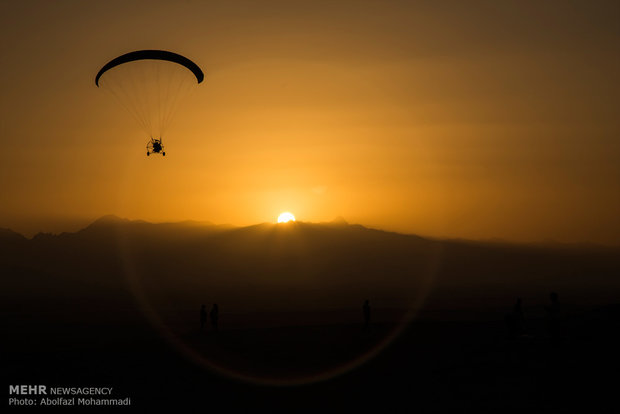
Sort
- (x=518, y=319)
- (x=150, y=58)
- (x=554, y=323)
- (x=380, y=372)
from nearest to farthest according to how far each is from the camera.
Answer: (x=380, y=372)
(x=554, y=323)
(x=518, y=319)
(x=150, y=58)

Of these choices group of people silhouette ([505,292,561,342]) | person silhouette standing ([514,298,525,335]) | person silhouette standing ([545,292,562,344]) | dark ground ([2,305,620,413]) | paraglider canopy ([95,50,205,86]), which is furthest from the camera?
paraglider canopy ([95,50,205,86])

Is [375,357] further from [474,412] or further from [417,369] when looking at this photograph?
[474,412]

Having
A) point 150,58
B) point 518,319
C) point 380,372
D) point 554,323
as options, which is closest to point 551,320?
point 554,323

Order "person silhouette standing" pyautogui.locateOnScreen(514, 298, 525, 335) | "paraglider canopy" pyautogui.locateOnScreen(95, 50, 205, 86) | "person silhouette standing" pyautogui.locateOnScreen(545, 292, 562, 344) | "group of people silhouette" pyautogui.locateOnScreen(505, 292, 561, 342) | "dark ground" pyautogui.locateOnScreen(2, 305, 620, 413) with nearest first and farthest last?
"dark ground" pyautogui.locateOnScreen(2, 305, 620, 413), "group of people silhouette" pyautogui.locateOnScreen(505, 292, 561, 342), "person silhouette standing" pyautogui.locateOnScreen(545, 292, 562, 344), "person silhouette standing" pyautogui.locateOnScreen(514, 298, 525, 335), "paraglider canopy" pyautogui.locateOnScreen(95, 50, 205, 86)

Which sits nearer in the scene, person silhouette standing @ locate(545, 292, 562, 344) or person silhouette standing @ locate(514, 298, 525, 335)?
person silhouette standing @ locate(545, 292, 562, 344)

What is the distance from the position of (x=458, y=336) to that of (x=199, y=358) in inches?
475

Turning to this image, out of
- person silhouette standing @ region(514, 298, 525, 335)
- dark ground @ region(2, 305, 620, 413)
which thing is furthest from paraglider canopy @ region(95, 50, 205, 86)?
person silhouette standing @ region(514, 298, 525, 335)

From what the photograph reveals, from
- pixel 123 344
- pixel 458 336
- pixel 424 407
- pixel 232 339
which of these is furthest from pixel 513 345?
pixel 123 344

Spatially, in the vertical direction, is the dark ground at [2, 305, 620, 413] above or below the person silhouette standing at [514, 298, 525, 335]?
below

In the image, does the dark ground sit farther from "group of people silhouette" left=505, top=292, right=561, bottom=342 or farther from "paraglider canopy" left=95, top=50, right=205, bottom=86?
"paraglider canopy" left=95, top=50, right=205, bottom=86

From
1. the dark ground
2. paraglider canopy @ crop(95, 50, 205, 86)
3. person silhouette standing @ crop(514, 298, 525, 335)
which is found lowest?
the dark ground

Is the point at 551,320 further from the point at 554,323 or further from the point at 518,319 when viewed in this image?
the point at 518,319

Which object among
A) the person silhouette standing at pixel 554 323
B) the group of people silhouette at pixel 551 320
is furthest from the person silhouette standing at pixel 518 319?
the person silhouette standing at pixel 554 323

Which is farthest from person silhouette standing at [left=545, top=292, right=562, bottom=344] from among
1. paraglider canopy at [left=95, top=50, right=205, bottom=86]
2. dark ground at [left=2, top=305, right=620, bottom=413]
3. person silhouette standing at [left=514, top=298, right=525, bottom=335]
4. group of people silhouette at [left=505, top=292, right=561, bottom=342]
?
paraglider canopy at [left=95, top=50, right=205, bottom=86]
